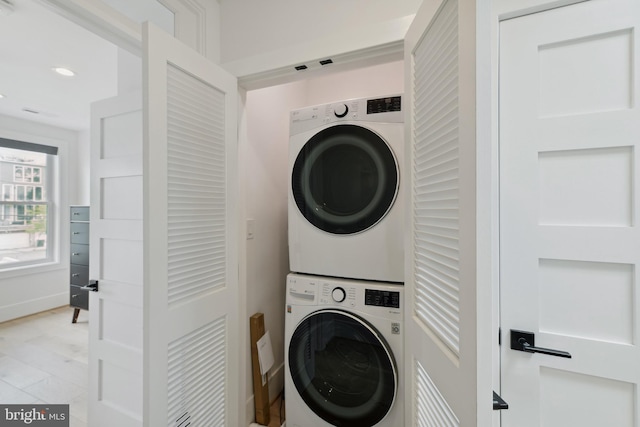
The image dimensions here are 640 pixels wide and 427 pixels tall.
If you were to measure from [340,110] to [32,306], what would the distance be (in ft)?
15.8

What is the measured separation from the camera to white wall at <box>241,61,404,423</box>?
167 cm

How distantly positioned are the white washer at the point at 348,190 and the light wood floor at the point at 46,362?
1.89 metres

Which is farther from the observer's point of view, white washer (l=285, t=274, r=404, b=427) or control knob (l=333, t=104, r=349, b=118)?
control knob (l=333, t=104, r=349, b=118)

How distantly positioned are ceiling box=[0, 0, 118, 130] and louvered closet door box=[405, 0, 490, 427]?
86.1 inches

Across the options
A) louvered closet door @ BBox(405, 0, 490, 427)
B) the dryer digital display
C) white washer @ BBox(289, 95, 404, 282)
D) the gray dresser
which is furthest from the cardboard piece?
the gray dresser

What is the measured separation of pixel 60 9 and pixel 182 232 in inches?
34.6

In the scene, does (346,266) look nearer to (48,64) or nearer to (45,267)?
(48,64)

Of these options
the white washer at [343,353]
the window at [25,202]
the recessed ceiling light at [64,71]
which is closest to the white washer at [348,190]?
the white washer at [343,353]

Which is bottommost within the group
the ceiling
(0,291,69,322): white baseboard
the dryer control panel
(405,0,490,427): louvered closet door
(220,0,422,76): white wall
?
(0,291,69,322): white baseboard

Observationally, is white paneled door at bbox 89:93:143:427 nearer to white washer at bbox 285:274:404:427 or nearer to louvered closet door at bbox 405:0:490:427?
white washer at bbox 285:274:404:427

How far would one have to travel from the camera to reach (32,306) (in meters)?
3.57

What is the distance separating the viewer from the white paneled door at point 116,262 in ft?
4.69
